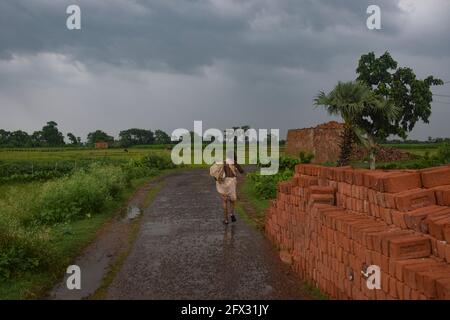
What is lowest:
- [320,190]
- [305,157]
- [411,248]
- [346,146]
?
[411,248]

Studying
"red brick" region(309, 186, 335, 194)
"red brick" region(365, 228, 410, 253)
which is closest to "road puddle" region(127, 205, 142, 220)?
"red brick" region(309, 186, 335, 194)

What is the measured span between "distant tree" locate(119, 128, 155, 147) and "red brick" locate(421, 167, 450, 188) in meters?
84.0

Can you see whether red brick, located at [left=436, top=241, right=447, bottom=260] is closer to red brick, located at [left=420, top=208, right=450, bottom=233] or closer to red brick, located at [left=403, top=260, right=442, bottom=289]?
red brick, located at [left=403, top=260, right=442, bottom=289]

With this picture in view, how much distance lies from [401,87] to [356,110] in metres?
A: 4.72

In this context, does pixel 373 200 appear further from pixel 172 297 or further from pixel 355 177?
pixel 172 297

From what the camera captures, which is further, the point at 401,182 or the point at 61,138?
the point at 61,138

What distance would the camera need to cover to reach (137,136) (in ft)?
298

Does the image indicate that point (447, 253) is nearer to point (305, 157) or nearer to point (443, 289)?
point (443, 289)

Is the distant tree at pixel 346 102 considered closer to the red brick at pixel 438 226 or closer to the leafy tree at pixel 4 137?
the red brick at pixel 438 226

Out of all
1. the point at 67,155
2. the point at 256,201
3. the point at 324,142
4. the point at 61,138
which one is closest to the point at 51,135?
the point at 61,138

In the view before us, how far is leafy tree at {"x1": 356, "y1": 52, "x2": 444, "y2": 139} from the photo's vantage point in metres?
22.4

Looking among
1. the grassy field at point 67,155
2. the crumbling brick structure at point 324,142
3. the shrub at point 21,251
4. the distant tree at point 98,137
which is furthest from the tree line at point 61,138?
the shrub at point 21,251
